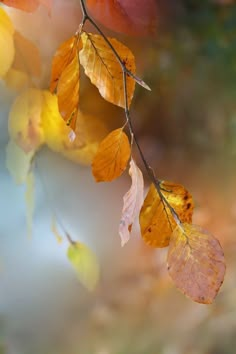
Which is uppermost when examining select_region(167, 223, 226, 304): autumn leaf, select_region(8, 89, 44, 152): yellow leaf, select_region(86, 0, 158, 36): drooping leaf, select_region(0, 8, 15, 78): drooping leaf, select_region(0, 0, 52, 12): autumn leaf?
select_region(0, 0, 52, 12): autumn leaf

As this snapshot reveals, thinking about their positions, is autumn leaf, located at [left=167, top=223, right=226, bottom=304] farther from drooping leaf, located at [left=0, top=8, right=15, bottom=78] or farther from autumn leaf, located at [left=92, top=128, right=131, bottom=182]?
drooping leaf, located at [left=0, top=8, right=15, bottom=78]

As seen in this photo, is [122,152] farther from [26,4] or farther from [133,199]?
[26,4]

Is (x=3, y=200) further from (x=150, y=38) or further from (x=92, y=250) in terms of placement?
(x=150, y=38)

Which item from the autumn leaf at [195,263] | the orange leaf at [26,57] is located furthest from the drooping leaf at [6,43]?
the autumn leaf at [195,263]

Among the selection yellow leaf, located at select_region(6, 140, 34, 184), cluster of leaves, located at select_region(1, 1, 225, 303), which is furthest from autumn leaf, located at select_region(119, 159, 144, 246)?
yellow leaf, located at select_region(6, 140, 34, 184)

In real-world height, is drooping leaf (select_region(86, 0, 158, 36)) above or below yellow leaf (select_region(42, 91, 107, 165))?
above

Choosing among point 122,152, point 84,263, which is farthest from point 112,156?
point 84,263
